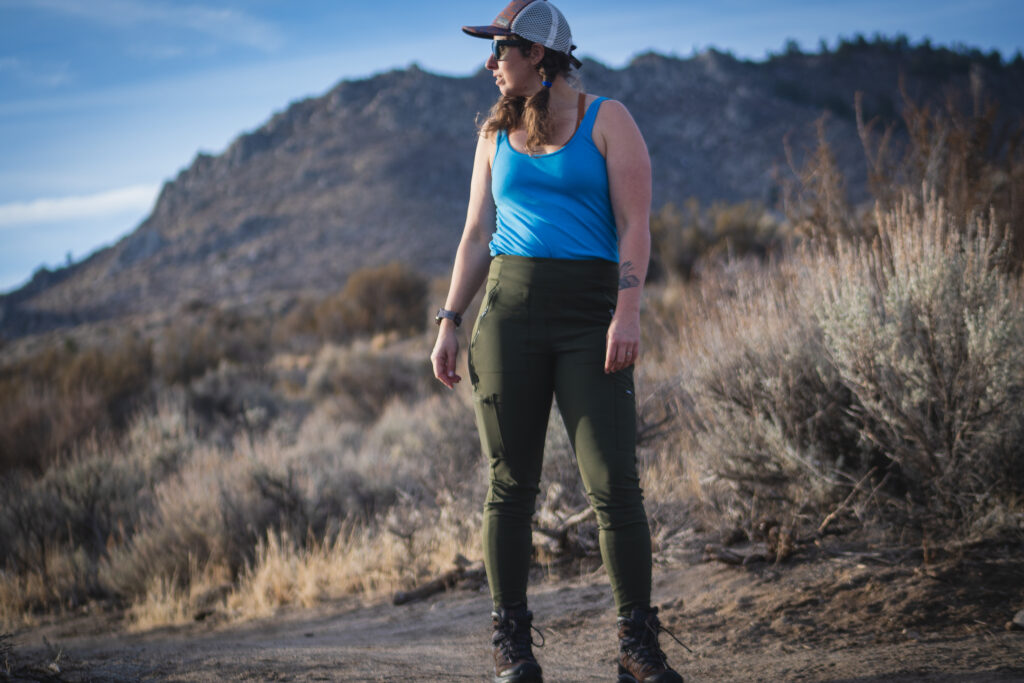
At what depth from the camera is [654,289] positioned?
1373cm

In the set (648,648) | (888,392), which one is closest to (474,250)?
(648,648)

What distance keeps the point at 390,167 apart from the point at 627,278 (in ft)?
193

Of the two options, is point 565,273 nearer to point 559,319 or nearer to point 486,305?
point 559,319

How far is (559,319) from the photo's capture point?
2418 millimetres

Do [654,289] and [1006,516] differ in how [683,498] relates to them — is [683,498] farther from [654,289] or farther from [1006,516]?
[654,289]

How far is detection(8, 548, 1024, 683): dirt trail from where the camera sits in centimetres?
277

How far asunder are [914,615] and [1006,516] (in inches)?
28.7

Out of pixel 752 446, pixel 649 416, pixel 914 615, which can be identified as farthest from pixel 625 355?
pixel 649 416

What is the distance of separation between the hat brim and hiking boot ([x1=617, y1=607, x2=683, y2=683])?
5.99 ft

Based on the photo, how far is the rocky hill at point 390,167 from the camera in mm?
47625

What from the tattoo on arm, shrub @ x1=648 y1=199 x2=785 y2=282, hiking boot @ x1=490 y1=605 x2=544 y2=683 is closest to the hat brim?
the tattoo on arm

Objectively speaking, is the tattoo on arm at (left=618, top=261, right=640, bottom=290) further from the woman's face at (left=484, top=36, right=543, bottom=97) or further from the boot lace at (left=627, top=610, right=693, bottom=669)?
the boot lace at (left=627, top=610, right=693, bottom=669)

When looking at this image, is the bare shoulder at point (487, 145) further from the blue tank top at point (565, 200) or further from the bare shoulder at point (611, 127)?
the bare shoulder at point (611, 127)

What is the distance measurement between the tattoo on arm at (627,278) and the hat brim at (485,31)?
0.81m
